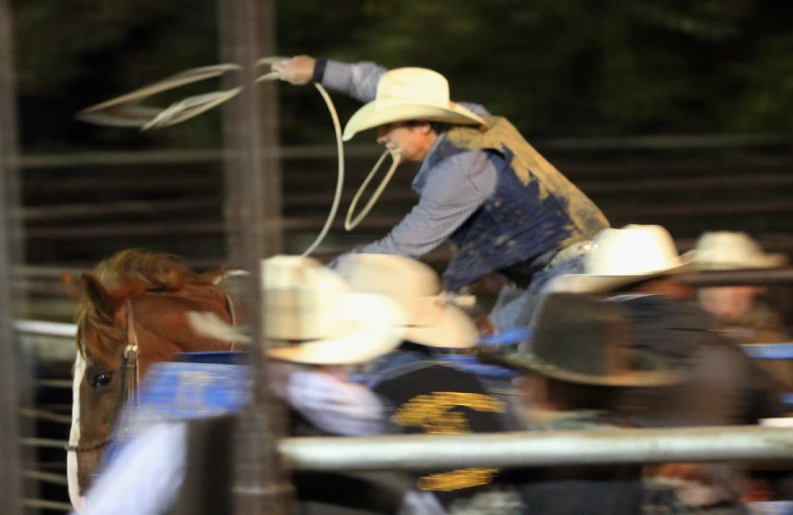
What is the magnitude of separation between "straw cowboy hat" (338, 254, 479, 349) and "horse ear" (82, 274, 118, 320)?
80cm

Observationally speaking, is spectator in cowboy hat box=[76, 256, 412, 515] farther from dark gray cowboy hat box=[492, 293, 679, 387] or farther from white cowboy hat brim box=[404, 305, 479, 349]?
dark gray cowboy hat box=[492, 293, 679, 387]


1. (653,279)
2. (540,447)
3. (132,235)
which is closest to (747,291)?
(653,279)

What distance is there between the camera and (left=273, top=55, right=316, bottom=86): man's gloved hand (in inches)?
170

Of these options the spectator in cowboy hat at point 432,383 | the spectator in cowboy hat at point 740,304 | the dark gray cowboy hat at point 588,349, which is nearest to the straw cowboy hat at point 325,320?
the spectator in cowboy hat at point 432,383

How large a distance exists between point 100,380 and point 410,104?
134cm

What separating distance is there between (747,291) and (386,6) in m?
7.47

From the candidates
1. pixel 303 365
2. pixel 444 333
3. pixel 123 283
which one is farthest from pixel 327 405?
pixel 123 283

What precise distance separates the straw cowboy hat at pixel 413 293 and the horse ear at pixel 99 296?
0.80 meters

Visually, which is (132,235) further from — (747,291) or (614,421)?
(614,421)

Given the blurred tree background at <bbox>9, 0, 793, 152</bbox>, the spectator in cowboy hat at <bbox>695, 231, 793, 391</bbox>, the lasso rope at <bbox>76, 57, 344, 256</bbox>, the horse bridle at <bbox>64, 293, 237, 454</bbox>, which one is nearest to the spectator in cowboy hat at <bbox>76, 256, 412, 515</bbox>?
the horse bridle at <bbox>64, 293, 237, 454</bbox>

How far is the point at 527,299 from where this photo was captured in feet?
14.7

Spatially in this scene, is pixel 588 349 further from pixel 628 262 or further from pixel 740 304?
pixel 740 304

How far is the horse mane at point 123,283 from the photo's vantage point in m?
3.89

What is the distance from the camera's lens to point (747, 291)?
5559 mm
